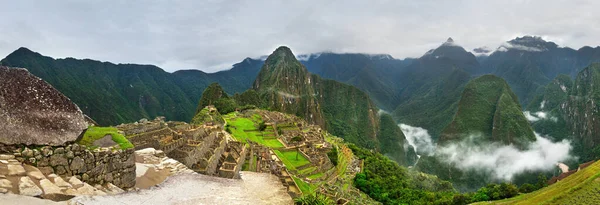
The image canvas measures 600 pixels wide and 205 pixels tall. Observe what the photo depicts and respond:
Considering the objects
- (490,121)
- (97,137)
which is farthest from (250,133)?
(490,121)

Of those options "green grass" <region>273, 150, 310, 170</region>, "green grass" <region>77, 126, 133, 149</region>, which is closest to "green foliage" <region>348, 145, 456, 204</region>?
"green grass" <region>273, 150, 310, 170</region>

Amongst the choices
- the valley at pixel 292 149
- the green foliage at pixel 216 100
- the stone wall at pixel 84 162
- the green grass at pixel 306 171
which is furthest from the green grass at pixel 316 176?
the green foliage at pixel 216 100

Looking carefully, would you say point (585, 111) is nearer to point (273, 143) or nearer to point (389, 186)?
point (389, 186)

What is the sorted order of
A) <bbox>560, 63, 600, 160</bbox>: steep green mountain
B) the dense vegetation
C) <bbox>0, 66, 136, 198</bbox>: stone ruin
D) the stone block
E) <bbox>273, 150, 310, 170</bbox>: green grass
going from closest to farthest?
the stone block → <bbox>0, 66, 136, 198</bbox>: stone ruin → <bbox>273, 150, 310, 170</bbox>: green grass → the dense vegetation → <bbox>560, 63, 600, 160</bbox>: steep green mountain

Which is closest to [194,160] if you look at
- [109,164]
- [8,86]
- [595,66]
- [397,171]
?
[109,164]

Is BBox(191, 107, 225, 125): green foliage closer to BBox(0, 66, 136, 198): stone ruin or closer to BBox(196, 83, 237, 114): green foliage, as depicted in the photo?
BBox(196, 83, 237, 114): green foliage

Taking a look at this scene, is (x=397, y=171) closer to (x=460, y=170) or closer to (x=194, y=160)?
(x=194, y=160)
